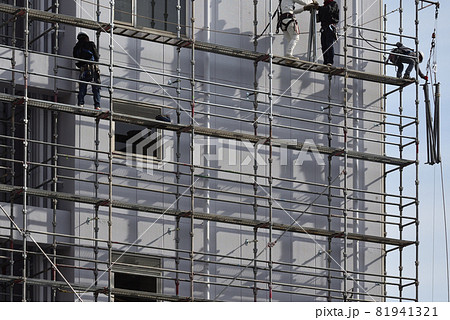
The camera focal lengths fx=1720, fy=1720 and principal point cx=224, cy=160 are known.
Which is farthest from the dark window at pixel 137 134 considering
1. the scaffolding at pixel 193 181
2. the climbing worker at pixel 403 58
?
the climbing worker at pixel 403 58

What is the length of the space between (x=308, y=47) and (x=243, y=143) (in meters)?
3.01

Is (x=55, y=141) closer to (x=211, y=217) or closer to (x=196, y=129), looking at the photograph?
(x=196, y=129)

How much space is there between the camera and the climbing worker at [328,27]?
39438 mm

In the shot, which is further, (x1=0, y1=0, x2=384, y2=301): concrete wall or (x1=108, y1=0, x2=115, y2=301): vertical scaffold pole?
(x1=0, y1=0, x2=384, y2=301): concrete wall

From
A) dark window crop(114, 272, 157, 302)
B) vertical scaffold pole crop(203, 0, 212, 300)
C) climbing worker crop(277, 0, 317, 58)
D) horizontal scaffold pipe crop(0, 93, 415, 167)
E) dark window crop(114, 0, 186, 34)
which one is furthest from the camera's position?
climbing worker crop(277, 0, 317, 58)

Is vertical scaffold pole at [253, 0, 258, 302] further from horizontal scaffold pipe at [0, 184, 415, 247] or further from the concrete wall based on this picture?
horizontal scaffold pipe at [0, 184, 415, 247]

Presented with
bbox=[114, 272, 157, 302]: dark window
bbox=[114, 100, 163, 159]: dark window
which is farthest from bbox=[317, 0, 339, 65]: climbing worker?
bbox=[114, 272, 157, 302]: dark window

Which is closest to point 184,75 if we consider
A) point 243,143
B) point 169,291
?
point 243,143

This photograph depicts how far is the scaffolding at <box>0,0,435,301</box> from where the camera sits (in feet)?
117

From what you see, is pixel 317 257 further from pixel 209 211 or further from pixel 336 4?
pixel 336 4

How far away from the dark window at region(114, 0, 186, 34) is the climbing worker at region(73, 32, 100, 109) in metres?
1.80

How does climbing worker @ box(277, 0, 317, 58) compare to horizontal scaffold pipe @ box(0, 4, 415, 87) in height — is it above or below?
above
